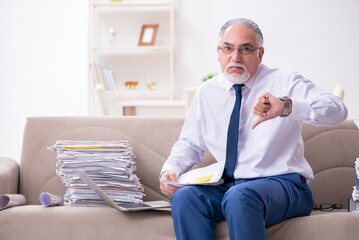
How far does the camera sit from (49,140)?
7.23ft

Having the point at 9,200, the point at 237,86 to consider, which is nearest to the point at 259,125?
the point at 237,86

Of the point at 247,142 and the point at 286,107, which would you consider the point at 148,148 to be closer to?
the point at 247,142

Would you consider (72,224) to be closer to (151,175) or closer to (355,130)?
(151,175)

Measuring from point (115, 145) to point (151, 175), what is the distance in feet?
0.81

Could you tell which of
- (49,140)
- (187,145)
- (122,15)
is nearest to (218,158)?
(187,145)

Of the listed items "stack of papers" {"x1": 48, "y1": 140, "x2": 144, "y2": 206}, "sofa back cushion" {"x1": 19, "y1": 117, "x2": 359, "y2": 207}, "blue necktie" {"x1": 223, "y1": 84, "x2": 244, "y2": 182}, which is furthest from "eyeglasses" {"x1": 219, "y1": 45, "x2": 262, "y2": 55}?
"stack of papers" {"x1": 48, "y1": 140, "x2": 144, "y2": 206}

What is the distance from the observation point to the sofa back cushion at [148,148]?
6.91 feet

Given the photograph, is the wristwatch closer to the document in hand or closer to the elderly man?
the elderly man

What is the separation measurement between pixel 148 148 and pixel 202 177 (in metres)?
0.47

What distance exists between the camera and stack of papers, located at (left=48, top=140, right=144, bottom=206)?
76.4 inches

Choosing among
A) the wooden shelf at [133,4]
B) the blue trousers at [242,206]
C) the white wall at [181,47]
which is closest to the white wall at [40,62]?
the white wall at [181,47]

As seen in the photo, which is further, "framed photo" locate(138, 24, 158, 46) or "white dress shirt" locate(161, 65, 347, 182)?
"framed photo" locate(138, 24, 158, 46)

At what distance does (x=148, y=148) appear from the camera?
218 cm

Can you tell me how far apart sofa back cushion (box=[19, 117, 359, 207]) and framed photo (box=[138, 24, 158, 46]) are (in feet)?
11.2
